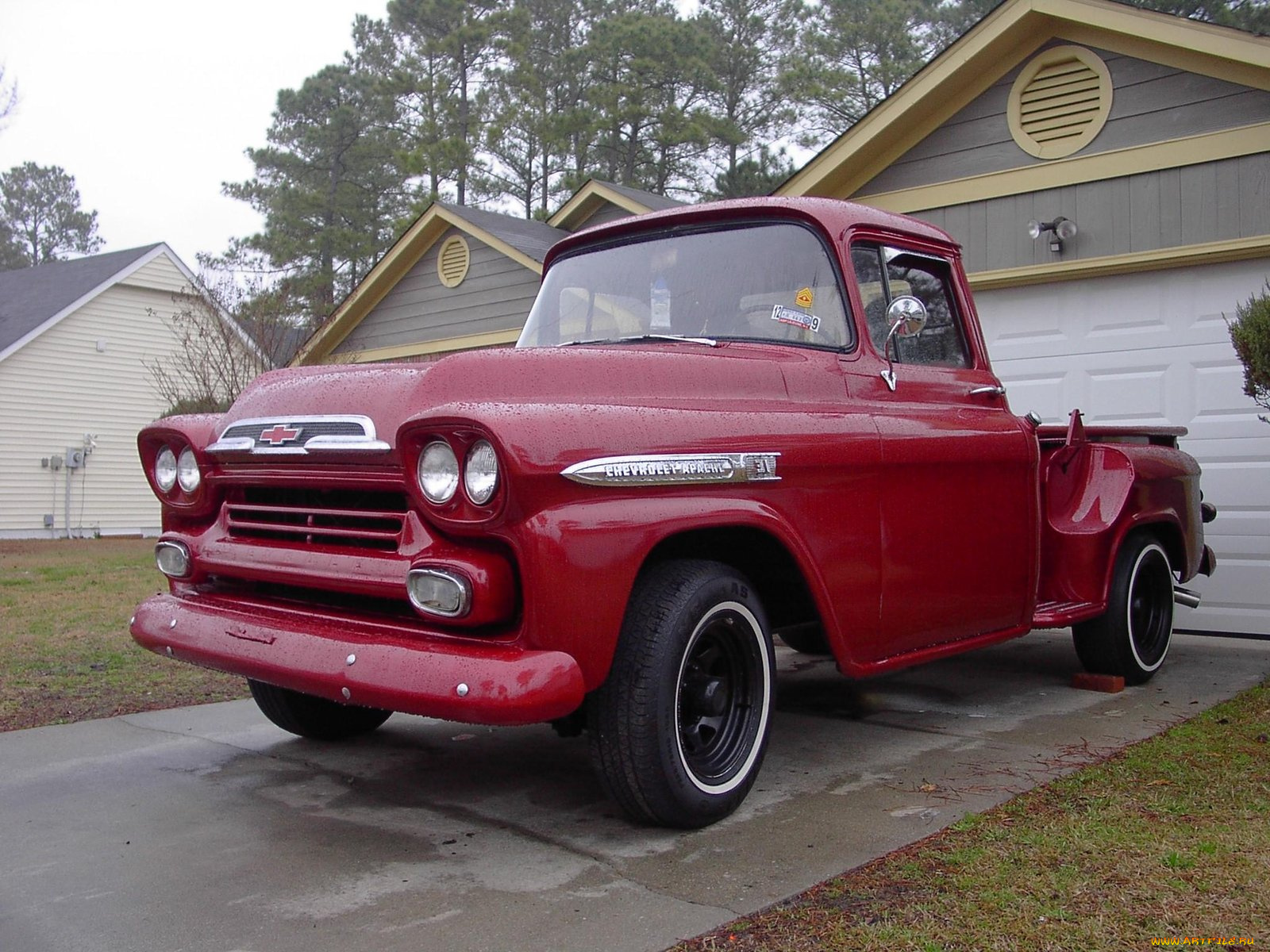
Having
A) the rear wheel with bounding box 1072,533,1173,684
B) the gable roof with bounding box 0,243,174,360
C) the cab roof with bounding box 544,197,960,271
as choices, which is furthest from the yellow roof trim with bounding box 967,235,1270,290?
the gable roof with bounding box 0,243,174,360

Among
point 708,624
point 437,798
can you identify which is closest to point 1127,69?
point 708,624

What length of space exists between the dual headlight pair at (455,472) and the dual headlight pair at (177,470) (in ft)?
3.94

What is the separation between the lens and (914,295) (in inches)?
194

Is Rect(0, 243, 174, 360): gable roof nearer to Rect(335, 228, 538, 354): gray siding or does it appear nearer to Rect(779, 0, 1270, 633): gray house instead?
Rect(335, 228, 538, 354): gray siding

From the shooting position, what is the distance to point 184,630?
376 cm

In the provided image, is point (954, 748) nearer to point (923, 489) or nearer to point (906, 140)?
point (923, 489)

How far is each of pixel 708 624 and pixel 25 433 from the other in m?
20.7

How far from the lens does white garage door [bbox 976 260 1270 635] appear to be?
7.37 m

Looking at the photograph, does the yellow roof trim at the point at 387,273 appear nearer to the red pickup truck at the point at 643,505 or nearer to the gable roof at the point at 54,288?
the gable roof at the point at 54,288

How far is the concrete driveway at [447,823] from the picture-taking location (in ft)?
9.80

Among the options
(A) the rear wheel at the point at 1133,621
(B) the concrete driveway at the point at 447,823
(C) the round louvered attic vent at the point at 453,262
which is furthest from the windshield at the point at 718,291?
(C) the round louvered attic vent at the point at 453,262

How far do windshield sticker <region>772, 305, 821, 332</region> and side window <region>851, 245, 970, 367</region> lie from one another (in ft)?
0.80

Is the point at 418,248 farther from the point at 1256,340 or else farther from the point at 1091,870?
the point at 1091,870

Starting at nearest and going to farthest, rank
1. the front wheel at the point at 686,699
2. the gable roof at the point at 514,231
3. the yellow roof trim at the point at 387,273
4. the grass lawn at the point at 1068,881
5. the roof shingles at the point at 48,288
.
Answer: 1. the grass lawn at the point at 1068,881
2. the front wheel at the point at 686,699
3. the gable roof at the point at 514,231
4. the yellow roof trim at the point at 387,273
5. the roof shingles at the point at 48,288
